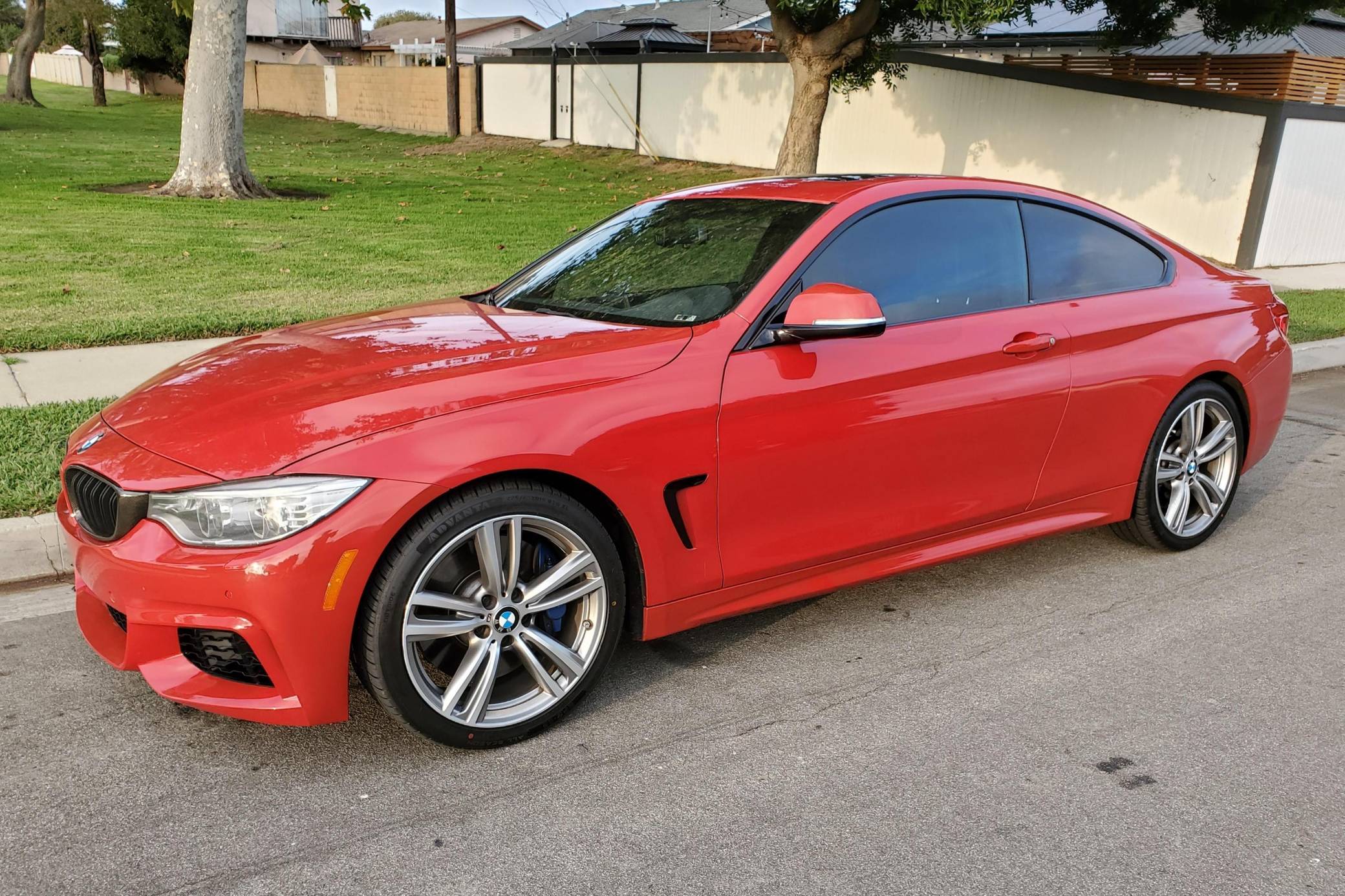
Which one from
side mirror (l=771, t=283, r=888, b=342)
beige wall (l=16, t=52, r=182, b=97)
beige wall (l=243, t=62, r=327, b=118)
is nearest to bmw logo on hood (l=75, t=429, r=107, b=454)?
side mirror (l=771, t=283, r=888, b=342)

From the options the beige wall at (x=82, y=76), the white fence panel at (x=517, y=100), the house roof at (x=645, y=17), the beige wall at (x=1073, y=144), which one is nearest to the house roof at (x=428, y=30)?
the beige wall at (x=82, y=76)

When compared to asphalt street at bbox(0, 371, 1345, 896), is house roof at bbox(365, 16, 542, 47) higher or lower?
higher

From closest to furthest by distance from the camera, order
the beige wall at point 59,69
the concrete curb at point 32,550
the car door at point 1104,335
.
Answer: the car door at point 1104,335 → the concrete curb at point 32,550 → the beige wall at point 59,69

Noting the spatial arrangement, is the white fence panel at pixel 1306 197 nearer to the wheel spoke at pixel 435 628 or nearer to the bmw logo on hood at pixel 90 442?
the wheel spoke at pixel 435 628

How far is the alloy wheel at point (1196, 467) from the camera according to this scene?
4848 millimetres

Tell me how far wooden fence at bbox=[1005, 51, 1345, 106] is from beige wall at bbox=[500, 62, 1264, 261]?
371mm


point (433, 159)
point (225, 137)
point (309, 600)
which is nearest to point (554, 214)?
point (225, 137)

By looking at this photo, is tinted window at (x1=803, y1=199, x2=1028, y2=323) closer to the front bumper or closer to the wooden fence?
the front bumper

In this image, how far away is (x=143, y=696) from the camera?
11.7 ft

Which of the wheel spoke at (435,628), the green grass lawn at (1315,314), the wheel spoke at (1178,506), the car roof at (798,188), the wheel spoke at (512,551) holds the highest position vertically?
the car roof at (798,188)

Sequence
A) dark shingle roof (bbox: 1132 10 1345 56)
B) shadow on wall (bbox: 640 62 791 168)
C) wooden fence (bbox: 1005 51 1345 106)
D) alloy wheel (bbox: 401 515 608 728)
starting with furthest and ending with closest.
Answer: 1. shadow on wall (bbox: 640 62 791 168)
2. dark shingle roof (bbox: 1132 10 1345 56)
3. wooden fence (bbox: 1005 51 1345 106)
4. alloy wheel (bbox: 401 515 608 728)

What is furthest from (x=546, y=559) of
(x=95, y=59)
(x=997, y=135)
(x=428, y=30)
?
(x=428, y=30)

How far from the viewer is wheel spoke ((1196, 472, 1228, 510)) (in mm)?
4996

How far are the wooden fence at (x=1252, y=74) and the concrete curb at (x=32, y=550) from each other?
47.9 feet
